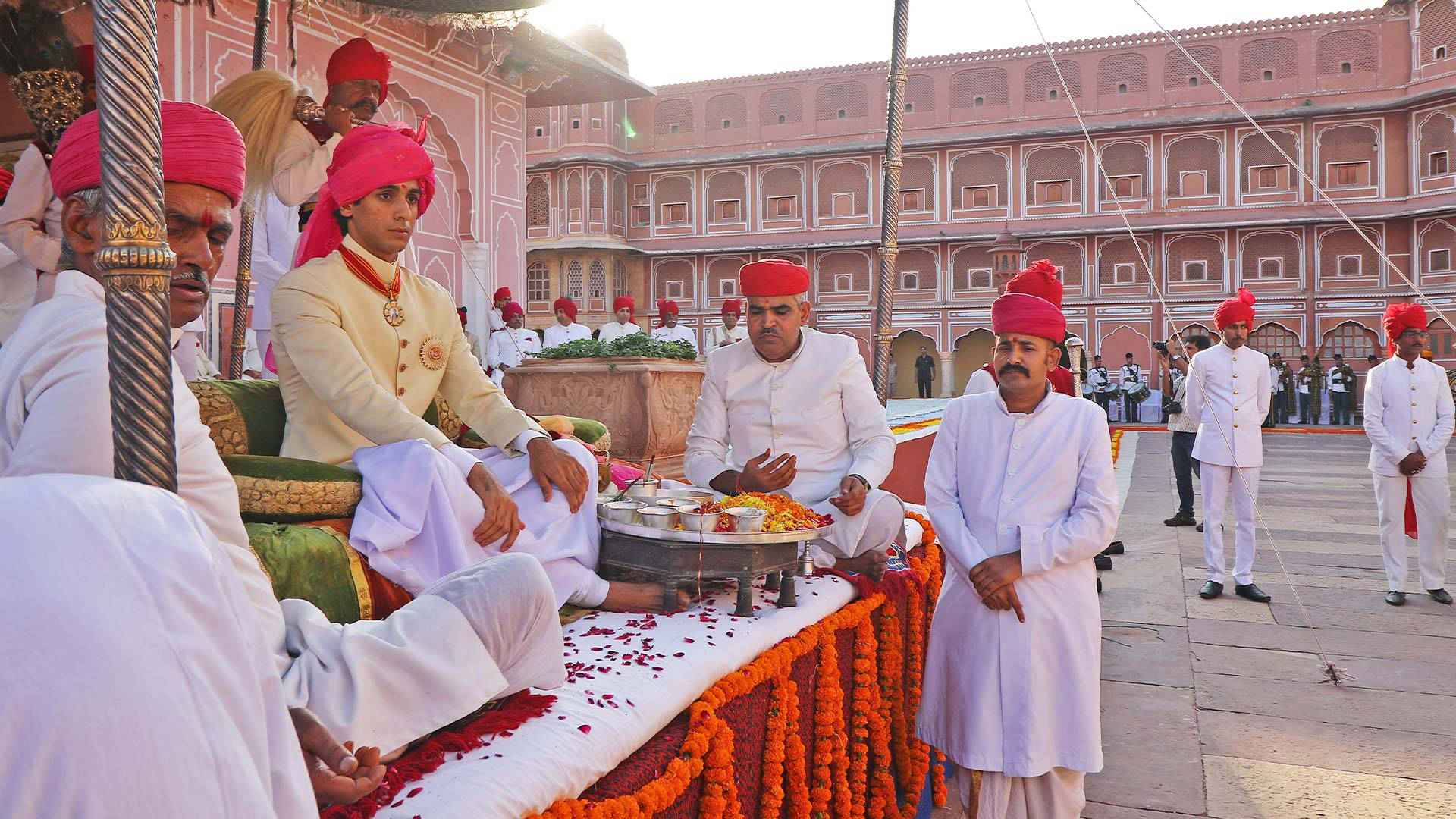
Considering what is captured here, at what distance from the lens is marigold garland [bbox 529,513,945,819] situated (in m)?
1.96

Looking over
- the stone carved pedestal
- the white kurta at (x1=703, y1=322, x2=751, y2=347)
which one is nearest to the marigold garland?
the white kurta at (x1=703, y1=322, x2=751, y2=347)

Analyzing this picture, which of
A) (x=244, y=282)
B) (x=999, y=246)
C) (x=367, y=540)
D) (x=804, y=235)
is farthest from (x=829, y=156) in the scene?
(x=367, y=540)

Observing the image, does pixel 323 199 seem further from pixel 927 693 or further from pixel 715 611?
pixel 927 693

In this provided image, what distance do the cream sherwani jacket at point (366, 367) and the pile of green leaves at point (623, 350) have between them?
281cm

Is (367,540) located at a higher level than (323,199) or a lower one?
lower

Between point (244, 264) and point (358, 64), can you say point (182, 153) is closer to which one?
point (358, 64)

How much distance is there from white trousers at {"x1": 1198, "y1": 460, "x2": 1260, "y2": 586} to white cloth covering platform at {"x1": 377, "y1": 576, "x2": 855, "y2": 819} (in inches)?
165

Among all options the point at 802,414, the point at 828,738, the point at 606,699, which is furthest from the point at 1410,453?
the point at 606,699

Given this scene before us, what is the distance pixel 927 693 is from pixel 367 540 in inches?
65.0

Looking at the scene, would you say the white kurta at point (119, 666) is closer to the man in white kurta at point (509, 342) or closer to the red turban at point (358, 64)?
the red turban at point (358, 64)

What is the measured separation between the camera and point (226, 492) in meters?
1.49

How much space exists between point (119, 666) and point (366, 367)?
1.86m

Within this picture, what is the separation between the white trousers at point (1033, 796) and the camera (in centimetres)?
275

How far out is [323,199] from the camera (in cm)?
276
